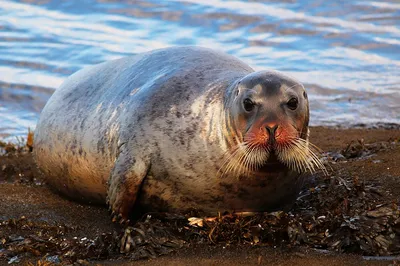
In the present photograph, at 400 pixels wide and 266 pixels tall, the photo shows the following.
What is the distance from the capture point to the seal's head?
4.44 metres

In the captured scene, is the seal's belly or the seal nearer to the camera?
the seal

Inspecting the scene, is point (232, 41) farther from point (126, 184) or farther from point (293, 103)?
point (293, 103)

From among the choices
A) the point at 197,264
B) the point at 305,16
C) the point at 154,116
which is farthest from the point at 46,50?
the point at 197,264

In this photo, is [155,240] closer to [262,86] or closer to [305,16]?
[262,86]

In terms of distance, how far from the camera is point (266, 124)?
14.5ft

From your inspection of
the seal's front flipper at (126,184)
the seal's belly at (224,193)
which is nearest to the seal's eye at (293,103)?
the seal's belly at (224,193)

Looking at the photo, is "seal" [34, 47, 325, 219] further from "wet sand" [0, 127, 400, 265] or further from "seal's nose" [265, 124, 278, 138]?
"wet sand" [0, 127, 400, 265]

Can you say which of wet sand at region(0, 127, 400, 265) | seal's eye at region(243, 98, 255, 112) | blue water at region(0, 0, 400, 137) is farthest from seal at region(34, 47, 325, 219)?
blue water at region(0, 0, 400, 137)

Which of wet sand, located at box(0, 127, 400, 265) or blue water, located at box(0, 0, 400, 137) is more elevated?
blue water, located at box(0, 0, 400, 137)

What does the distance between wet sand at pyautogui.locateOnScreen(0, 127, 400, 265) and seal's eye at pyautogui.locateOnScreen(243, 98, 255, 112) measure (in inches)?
28.4

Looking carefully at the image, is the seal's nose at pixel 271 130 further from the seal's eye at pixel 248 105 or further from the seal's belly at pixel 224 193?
the seal's belly at pixel 224 193

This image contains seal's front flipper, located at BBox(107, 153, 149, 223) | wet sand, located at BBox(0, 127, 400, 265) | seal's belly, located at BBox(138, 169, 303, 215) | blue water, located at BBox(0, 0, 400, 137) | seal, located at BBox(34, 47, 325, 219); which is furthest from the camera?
blue water, located at BBox(0, 0, 400, 137)

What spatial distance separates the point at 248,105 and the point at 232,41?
741cm

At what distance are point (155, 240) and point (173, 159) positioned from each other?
1.85 feet
